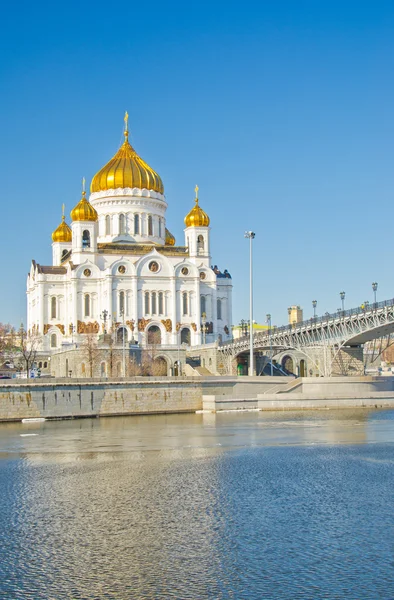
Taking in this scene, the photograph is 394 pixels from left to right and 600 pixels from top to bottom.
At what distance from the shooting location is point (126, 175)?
88.0 m

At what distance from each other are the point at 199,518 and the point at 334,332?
42.1m

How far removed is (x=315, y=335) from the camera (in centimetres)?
6544

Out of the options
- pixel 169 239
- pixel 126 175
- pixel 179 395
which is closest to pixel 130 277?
pixel 126 175

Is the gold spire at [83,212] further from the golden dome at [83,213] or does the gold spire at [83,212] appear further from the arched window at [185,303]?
the arched window at [185,303]

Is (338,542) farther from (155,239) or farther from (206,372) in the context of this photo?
(155,239)

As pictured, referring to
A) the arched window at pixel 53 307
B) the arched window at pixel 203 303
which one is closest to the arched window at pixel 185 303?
the arched window at pixel 203 303

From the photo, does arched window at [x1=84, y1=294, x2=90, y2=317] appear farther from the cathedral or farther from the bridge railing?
the bridge railing

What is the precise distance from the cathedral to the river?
140 ft

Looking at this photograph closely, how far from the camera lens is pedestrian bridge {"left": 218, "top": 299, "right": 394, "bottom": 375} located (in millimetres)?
57688

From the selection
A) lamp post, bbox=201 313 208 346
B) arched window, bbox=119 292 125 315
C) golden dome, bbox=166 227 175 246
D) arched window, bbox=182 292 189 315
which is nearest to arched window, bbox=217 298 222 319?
lamp post, bbox=201 313 208 346

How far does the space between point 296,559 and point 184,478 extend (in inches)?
411

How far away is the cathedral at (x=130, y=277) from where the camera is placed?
268 ft

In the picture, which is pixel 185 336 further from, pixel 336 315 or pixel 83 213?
pixel 336 315

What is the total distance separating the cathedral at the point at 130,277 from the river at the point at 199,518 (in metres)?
42.8
